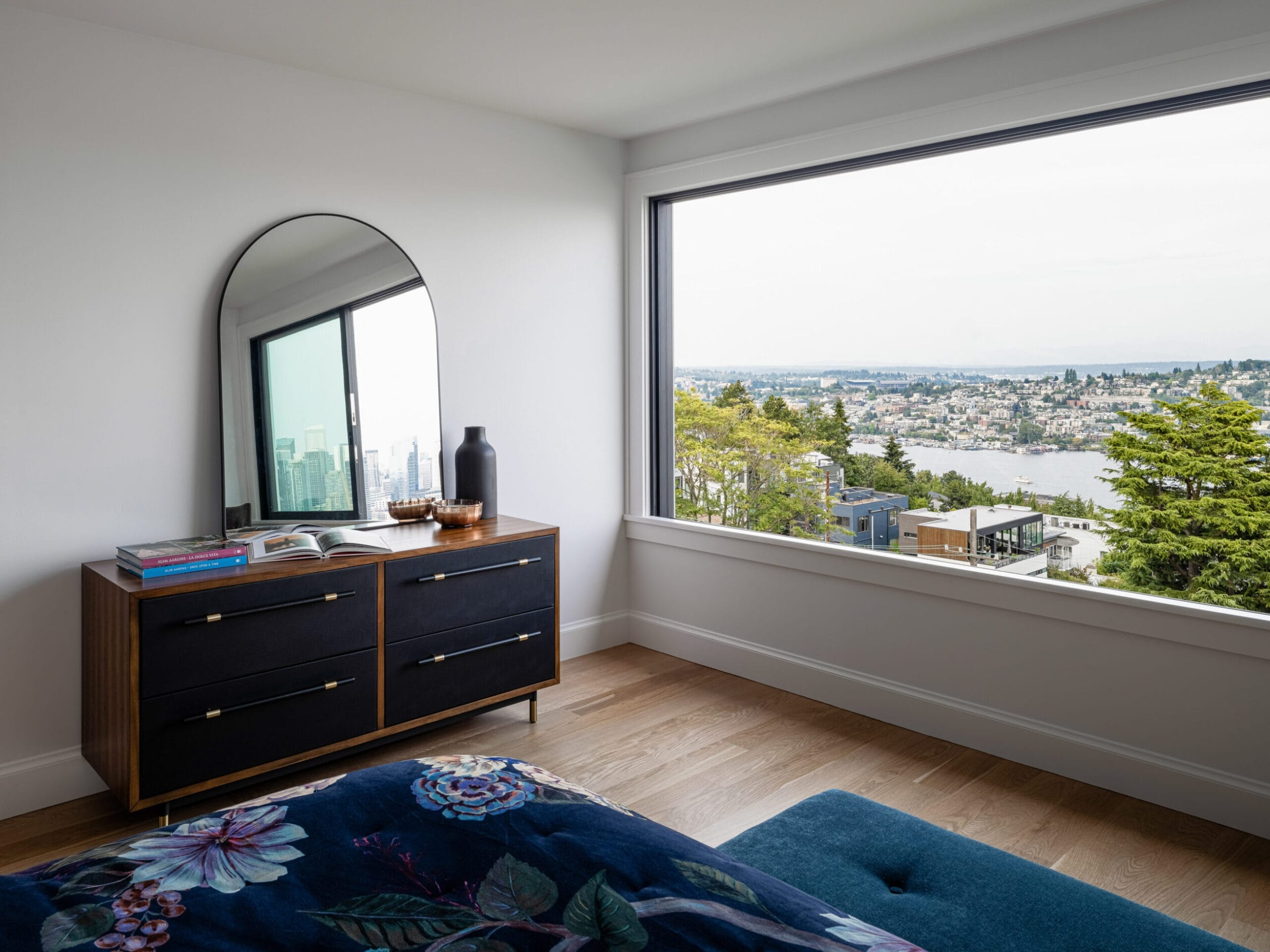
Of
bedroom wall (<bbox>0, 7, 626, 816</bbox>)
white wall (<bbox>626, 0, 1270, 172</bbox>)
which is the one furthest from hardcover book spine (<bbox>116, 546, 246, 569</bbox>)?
white wall (<bbox>626, 0, 1270, 172</bbox>)

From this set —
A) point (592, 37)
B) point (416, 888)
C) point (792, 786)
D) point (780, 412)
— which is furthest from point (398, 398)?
point (416, 888)

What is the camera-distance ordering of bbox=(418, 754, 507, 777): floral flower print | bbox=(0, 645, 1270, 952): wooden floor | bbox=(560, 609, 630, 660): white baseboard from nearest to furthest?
bbox=(418, 754, 507, 777): floral flower print
bbox=(0, 645, 1270, 952): wooden floor
bbox=(560, 609, 630, 660): white baseboard

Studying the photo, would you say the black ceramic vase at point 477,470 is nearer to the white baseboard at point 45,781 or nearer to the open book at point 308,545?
the open book at point 308,545

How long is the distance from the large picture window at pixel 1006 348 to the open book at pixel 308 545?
68.3 inches

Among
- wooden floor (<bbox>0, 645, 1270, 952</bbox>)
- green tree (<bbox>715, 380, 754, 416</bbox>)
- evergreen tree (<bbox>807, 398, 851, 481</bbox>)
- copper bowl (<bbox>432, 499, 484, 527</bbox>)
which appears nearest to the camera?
wooden floor (<bbox>0, 645, 1270, 952</bbox>)

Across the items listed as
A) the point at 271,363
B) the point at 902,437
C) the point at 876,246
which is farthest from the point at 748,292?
the point at 271,363

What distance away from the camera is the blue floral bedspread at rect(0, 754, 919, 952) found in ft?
3.64

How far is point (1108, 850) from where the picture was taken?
2447 mm

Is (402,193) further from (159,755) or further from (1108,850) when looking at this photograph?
(1108,850)

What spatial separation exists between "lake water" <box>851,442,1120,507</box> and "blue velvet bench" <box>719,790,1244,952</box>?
154 cm

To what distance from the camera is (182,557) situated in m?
2.57

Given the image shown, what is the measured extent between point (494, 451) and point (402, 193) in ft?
3.55

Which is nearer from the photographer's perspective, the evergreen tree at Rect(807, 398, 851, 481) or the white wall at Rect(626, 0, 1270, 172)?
the white wall at Rect(626, 0, 1270, 172)

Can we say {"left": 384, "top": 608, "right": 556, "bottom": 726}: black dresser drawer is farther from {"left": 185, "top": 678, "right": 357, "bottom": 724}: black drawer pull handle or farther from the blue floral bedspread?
the blue floral bedspread
